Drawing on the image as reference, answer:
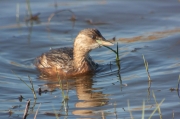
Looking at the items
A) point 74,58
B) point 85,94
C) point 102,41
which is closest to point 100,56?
point 74,58

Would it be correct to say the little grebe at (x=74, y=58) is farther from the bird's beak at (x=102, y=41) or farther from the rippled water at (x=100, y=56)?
the rippled water at (x=100, y=56)

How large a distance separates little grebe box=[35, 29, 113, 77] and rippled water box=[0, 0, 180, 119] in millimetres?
245

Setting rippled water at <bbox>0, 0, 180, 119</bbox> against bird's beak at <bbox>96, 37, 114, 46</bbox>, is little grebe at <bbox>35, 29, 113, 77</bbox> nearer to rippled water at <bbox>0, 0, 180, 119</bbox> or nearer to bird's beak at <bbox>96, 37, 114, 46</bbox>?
bird's beak at <bbox>96, 37, 114, 46</bbox>

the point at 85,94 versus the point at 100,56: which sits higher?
the point at 100,56

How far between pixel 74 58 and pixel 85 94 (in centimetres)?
232

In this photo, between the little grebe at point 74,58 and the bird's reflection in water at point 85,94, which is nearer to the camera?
the bird's reflection in water at point 85,94

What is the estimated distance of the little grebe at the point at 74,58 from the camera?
36.4 feet

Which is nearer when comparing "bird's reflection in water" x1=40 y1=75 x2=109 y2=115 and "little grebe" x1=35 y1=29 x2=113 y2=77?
"bird's reflection in water" x1=40 y1=75 x2=109 y2=115

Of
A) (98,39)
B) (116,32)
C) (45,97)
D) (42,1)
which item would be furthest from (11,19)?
(45,97)

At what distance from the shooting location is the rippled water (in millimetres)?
8352

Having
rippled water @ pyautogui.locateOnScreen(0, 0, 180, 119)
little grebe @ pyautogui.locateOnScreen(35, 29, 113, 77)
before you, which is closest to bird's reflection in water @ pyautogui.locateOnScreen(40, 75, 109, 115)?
rippled water @ pyautogui.locateOnScreen(0, 0, 180, 119)

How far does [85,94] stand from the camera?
9.29 metres

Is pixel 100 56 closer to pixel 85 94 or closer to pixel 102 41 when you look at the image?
pixel 102 41

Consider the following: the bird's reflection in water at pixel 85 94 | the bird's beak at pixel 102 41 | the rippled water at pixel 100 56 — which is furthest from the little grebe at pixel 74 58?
the bird's reflection in water at pixel 85 94
